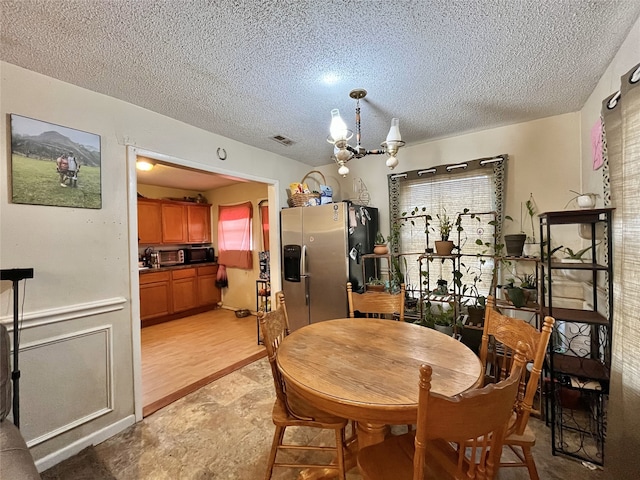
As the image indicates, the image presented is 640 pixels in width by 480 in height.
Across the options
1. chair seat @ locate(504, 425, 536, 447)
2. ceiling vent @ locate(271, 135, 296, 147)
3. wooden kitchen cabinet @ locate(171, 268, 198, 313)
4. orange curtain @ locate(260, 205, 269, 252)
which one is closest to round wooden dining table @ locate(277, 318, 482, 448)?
chair seat @ locate(504, 425, 536, 447)

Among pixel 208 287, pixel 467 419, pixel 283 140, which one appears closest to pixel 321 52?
pixel 283 140

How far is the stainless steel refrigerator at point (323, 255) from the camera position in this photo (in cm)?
300

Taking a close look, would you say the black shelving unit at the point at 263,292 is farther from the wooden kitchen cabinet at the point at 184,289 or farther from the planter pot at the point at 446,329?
the planter pot at the point at 446,329

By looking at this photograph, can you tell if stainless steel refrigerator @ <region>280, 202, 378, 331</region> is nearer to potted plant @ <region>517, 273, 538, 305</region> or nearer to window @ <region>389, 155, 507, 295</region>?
window @ <region>389, 155, 507, 295</region>

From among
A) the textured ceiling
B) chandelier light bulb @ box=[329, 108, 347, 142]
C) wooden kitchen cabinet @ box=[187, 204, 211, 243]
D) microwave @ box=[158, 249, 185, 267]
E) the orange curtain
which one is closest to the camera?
the textured ceiling

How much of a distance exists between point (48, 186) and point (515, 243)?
11.4ft

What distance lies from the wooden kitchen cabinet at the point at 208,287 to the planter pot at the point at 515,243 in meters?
4.93

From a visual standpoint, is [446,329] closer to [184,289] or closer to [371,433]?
[371,433]

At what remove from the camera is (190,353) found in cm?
329

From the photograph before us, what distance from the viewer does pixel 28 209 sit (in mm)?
1645

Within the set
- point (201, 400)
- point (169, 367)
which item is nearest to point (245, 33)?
point (201, 400)

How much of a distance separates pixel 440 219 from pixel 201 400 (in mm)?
2907

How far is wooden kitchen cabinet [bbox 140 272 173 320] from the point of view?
4348mm

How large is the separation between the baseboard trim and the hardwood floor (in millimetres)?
169
